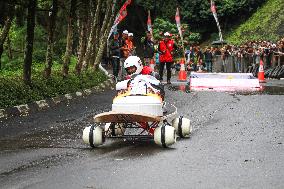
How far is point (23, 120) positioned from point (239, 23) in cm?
4533

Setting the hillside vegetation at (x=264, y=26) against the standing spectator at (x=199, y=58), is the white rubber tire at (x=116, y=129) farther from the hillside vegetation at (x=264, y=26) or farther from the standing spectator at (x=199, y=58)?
the hillside vegetation at (x=264, y=26)

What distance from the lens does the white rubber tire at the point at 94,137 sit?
1123 cm

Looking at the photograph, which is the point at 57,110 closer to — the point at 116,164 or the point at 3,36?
the point at 3,36

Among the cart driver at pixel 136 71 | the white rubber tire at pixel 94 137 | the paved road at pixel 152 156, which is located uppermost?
the cart driver at pixel 136 71

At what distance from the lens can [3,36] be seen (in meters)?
20.8

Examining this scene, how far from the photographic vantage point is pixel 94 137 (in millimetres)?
11258

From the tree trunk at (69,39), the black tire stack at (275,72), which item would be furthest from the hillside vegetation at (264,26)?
the tree trunk at (69,39)

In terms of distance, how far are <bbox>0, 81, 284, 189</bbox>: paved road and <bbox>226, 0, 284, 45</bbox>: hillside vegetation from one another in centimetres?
3569

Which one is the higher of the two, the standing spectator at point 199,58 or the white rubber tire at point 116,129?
the white rubber tire at point 116,129

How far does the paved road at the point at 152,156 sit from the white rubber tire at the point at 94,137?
0.44 feet

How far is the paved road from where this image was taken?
8.28 metres

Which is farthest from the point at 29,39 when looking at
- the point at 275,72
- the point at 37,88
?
the point at 275,72

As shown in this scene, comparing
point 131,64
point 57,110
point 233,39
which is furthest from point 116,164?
point 233,39

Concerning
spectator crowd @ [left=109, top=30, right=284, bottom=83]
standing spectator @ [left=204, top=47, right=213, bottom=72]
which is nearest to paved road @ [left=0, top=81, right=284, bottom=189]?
spectator crowd @ [left=109, top=30, right=284, bottom=83]
